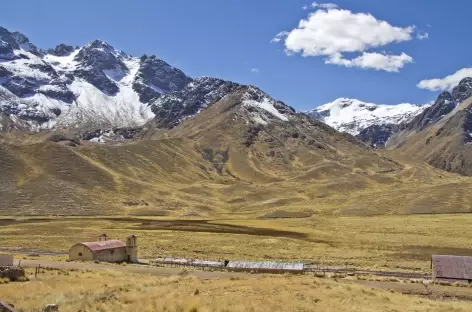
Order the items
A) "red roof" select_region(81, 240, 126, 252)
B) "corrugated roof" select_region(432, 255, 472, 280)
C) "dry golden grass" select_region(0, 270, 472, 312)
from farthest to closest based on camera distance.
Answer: "red roof" select_region(81, 240, 126, 252)
"corrugated roof" select_region(432, 255, 472, 280)
"dry golden grass" select_region(0, 270, 472, 312)

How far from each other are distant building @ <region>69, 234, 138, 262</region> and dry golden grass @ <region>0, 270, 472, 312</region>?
23021mm

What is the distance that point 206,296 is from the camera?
32500 millimetres

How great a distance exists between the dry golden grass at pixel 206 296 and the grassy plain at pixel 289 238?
3160 cm

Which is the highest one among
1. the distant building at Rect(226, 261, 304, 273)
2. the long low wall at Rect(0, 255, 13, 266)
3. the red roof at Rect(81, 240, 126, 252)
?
the red roof at Rect(81, 240, 126, 252)

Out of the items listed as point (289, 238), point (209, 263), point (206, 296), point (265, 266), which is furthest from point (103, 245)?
point (289, 238)

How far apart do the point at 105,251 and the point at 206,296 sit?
38.7 metres

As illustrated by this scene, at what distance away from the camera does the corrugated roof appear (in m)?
52.3

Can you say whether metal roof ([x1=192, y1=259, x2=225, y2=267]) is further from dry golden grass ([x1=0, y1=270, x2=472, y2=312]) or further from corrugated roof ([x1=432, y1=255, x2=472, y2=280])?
corrugated roof ([x1=432, y1=255, x2=472, y2=280])

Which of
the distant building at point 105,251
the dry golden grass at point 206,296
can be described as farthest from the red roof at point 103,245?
the dry golden grass at point 206,296

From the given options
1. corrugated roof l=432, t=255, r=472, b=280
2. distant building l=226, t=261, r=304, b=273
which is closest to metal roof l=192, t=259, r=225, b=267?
distant building l=226, t=261, r=304, b=273

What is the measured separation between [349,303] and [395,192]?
162m

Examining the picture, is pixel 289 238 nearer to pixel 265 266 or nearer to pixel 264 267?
pixel 265 266

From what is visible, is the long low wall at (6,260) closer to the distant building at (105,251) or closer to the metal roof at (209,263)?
the distant building at (105,251)

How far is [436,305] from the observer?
3544 cm
